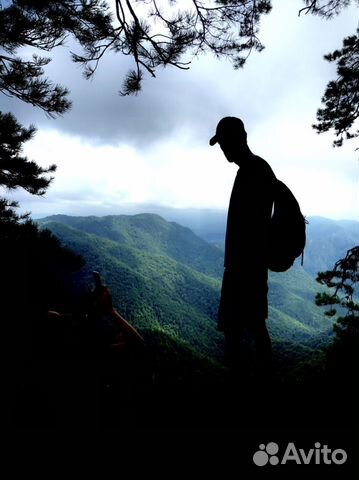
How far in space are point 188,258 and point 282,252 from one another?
18964 centimetres

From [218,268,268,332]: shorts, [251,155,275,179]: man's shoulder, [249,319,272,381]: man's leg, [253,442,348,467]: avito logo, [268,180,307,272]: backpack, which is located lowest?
[253,442,348,467]: avito logo

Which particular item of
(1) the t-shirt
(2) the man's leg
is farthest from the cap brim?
(2) the man's leg

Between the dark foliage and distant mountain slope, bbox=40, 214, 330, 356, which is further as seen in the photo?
distant mountain slope, bbox=40, 214, 330, 356

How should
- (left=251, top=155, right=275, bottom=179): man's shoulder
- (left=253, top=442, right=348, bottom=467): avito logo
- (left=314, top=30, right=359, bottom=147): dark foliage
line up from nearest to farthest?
(left=253, top=442, right=348, bottom=467): avito logo → (left=251, top=155, right=275, bottom=179): man's shoulder → (left=314, top=30, right=359, bottom=147): dark foliage

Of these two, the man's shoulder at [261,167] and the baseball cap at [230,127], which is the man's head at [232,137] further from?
the man's shoulder at [261,167]

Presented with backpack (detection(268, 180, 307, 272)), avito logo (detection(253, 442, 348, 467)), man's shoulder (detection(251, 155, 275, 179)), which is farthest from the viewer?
man's shoulder (detection(251, 155, 275, 179))

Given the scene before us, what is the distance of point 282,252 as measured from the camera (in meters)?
1.86

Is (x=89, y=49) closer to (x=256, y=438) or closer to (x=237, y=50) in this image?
(x=237, y=50)

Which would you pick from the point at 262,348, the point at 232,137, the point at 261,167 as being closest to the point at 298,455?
the point at 262,348

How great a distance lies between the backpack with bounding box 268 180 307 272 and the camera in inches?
71.6

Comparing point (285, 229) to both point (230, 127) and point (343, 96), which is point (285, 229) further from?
point (343, 96)

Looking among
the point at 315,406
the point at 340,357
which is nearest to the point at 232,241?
the point at 315,406

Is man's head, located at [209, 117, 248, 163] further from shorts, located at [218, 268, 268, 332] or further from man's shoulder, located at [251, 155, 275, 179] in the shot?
shorts, located at [218, 268, 268, 332]

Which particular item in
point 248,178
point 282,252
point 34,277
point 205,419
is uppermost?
point 248,178
